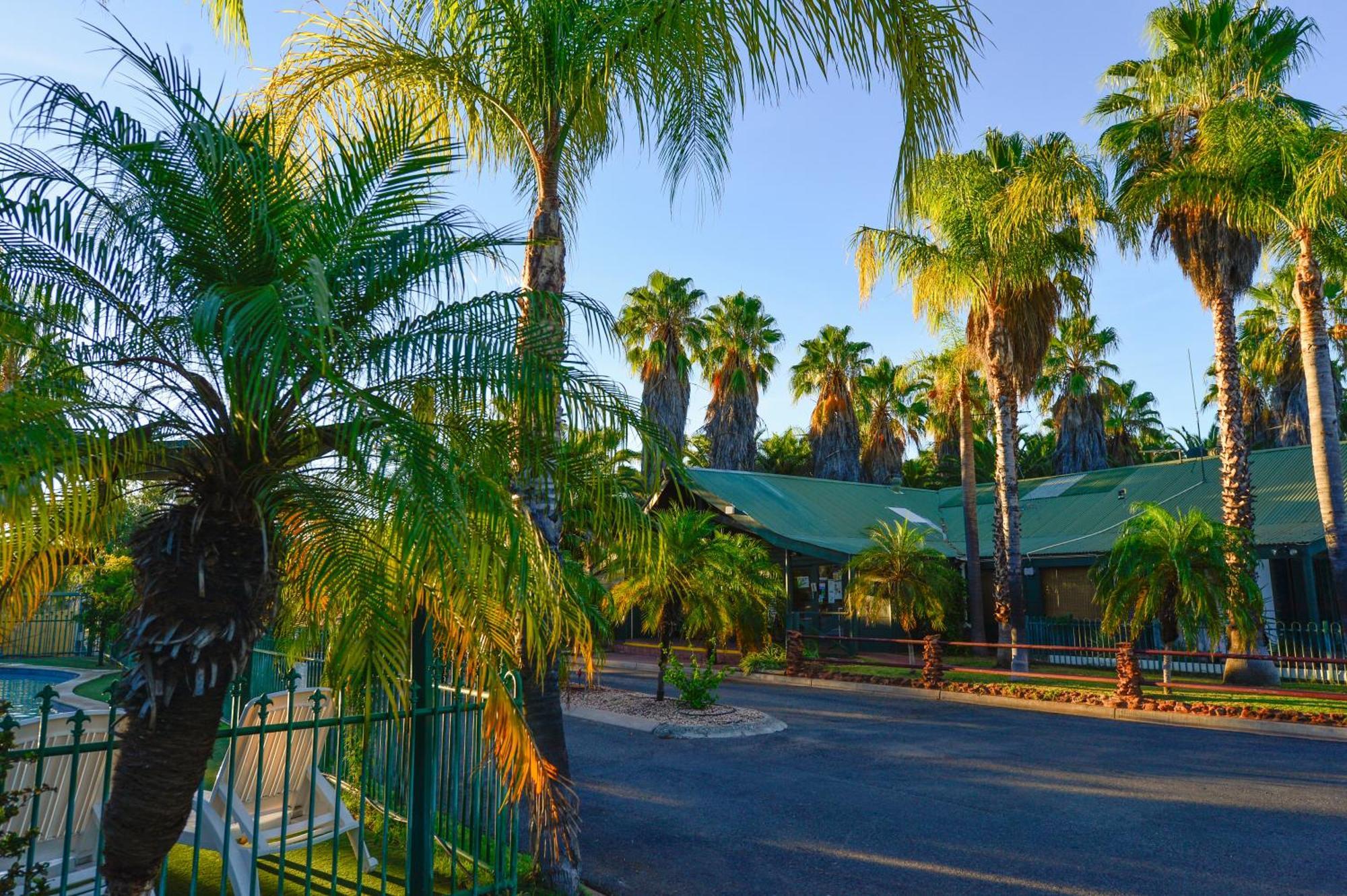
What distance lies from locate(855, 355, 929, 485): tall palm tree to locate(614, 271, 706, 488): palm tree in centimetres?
903

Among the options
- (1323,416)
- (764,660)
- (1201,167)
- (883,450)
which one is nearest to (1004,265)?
(1201,167)

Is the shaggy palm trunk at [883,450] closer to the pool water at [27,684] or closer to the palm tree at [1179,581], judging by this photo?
the palm tree at [1179,581]

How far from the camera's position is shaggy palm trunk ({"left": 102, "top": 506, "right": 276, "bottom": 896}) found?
4.21m

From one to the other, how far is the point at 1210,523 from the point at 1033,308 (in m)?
7.28

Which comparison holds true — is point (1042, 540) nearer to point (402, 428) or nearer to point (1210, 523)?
point (1210, 523)

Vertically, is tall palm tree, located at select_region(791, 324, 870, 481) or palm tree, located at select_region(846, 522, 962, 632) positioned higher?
tall palm tree, located at select_region(791, 324, 870, 481)

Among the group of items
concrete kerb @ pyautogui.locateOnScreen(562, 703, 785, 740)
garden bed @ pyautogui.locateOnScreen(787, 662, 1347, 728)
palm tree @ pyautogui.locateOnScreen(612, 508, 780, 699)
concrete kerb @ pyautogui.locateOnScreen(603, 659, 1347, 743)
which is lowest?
concrete kerb @ pyautogui.locateOnScreen(562, 703, 785, 740)

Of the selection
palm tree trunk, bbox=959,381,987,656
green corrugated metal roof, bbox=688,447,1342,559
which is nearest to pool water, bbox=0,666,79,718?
green corrugated metal roof, bbox=688,447,1342,559

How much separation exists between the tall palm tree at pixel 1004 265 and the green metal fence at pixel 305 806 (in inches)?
644

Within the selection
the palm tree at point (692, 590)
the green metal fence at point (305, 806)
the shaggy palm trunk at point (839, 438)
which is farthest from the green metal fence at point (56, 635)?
the shaggy palm trunk at point (839, 438)

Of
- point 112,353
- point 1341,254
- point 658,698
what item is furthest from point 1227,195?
point 112,353

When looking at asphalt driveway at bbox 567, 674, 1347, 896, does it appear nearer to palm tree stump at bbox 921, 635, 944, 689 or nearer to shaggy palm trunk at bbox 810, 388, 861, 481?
palm tree stump at bbox 921, 635, 944, 689

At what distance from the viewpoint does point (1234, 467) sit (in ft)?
60.3

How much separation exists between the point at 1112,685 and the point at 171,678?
1812cm
